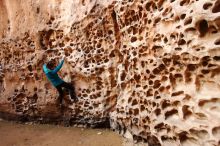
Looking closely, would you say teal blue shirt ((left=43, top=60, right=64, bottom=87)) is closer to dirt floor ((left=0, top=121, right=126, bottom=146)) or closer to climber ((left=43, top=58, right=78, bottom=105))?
climber ((left=43, top=58, right=78, bottom=105))

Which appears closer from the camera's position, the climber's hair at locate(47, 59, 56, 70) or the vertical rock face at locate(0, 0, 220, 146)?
the vertical rock face at locate(0, 0, 220, 146)

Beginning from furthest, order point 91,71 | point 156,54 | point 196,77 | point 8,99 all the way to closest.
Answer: point 8,99 → point 91,71 → point 156,54 → point 196,77

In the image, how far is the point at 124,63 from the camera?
4262mm

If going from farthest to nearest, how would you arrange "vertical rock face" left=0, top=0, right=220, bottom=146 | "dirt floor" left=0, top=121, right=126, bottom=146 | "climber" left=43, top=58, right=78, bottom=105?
1. "climber" left=43, top=58, right=78, bottom=105
2. "dirt floor" left=0, top=121, right=126, bottom=146
3. "vertical rock face" left=0, top=0, right=220, bottom=146

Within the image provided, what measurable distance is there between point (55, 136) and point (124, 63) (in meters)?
2.08

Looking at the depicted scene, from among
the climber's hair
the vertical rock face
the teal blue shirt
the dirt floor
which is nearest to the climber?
the teal blue shirt

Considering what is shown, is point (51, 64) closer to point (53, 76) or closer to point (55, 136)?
point (53, 76)

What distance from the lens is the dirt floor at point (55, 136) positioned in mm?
4246

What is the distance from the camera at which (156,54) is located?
336 centimetres

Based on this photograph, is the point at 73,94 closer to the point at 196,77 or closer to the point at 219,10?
the point at 196,77

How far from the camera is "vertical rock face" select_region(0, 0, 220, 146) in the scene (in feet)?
8.79

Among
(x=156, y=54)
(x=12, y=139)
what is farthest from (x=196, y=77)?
(x=12, y=139)

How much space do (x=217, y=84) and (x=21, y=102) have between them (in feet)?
16.5

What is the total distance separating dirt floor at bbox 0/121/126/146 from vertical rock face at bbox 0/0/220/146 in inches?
10.2
